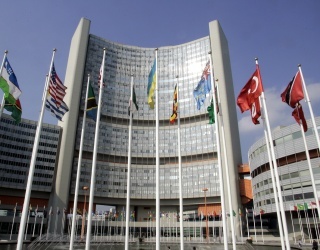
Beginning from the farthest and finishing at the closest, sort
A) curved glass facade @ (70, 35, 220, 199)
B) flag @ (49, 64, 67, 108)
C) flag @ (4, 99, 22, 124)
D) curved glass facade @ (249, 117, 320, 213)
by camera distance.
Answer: curved glass facade @ (70, 35, 220, 199), curved glass facade @ (249, 117, 320, 213), flag @ (4, 99, 22, 124), flag @ (49, 64, 67, 108)

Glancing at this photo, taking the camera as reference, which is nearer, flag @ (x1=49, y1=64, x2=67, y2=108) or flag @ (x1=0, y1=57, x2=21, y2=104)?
flag @ (x1=0, y1=57, x2=21, y2=104)

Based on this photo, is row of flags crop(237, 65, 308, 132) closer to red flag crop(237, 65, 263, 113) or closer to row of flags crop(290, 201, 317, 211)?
red flag crop(237, 65, 263, 113)

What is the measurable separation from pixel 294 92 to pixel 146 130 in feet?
305

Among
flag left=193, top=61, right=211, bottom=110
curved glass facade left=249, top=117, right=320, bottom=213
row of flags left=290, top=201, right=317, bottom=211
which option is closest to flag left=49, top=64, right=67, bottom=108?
flag left=193, top=61, right=211, bottom=110

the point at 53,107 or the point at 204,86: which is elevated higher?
the point at 204,86

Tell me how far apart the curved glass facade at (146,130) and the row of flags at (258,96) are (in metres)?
76.5

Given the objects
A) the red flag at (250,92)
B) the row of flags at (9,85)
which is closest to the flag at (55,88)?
the row of flags at (9,85)

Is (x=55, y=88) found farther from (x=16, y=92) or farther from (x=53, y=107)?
(x=16, y=92)

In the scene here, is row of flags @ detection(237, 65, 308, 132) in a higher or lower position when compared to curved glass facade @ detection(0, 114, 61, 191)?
lower

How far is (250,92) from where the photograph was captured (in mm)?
21344

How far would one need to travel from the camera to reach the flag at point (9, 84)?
22.0 m

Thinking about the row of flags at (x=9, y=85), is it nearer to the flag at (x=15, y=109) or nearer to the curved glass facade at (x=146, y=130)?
the flag at (x=15, y=109)

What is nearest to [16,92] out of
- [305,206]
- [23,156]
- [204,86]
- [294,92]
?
[204,86]

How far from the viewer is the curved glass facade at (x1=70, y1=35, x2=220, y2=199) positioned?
100500mm
